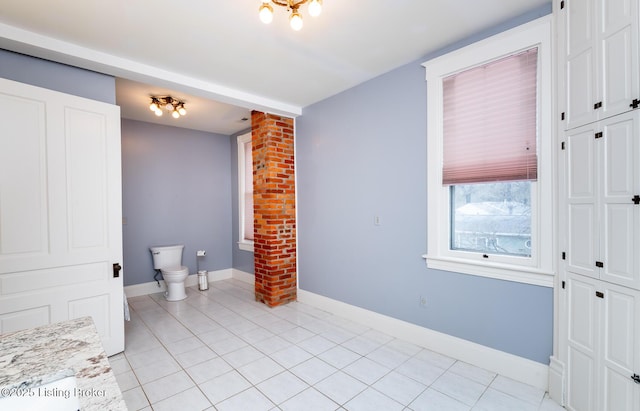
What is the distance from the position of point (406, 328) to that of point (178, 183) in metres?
4.22

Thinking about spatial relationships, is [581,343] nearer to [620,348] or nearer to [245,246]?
[620,348]

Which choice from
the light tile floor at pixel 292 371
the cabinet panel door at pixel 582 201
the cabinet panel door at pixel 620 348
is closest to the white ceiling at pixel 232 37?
the cabinet panel door at pixel 582 201

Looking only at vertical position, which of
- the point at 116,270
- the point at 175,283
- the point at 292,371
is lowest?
the point at 292,371

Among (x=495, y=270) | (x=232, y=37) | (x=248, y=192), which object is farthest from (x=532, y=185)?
(x=248, y=192)

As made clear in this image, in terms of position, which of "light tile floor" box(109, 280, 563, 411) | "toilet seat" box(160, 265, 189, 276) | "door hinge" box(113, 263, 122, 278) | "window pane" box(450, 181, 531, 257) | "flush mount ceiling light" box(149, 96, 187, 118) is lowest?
"light tile floor" box(109, 280, 563, 411)

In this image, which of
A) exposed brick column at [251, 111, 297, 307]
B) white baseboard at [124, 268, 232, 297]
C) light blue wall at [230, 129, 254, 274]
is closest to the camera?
exposed brick column at [251, 111, 297, 307]

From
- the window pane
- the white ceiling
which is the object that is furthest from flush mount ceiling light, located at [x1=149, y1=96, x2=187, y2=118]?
the window pane

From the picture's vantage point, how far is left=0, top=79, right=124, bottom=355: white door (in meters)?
2.13

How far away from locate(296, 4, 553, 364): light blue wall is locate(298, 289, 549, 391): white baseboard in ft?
0.19

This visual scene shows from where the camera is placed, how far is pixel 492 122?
2.32m

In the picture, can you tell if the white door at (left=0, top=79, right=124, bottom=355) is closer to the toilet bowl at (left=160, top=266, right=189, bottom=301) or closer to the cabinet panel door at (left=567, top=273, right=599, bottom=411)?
the toilet bowl at (left=160, top=266, right=189, bottom=301)

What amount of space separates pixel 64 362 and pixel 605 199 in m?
2.64

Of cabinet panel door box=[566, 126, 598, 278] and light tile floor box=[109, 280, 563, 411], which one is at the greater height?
cabinet panel door box=[566, 126, 598, 278]

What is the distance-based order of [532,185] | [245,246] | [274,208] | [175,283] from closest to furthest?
[532,185]
[274,208]
[175,283]
[245,246]
